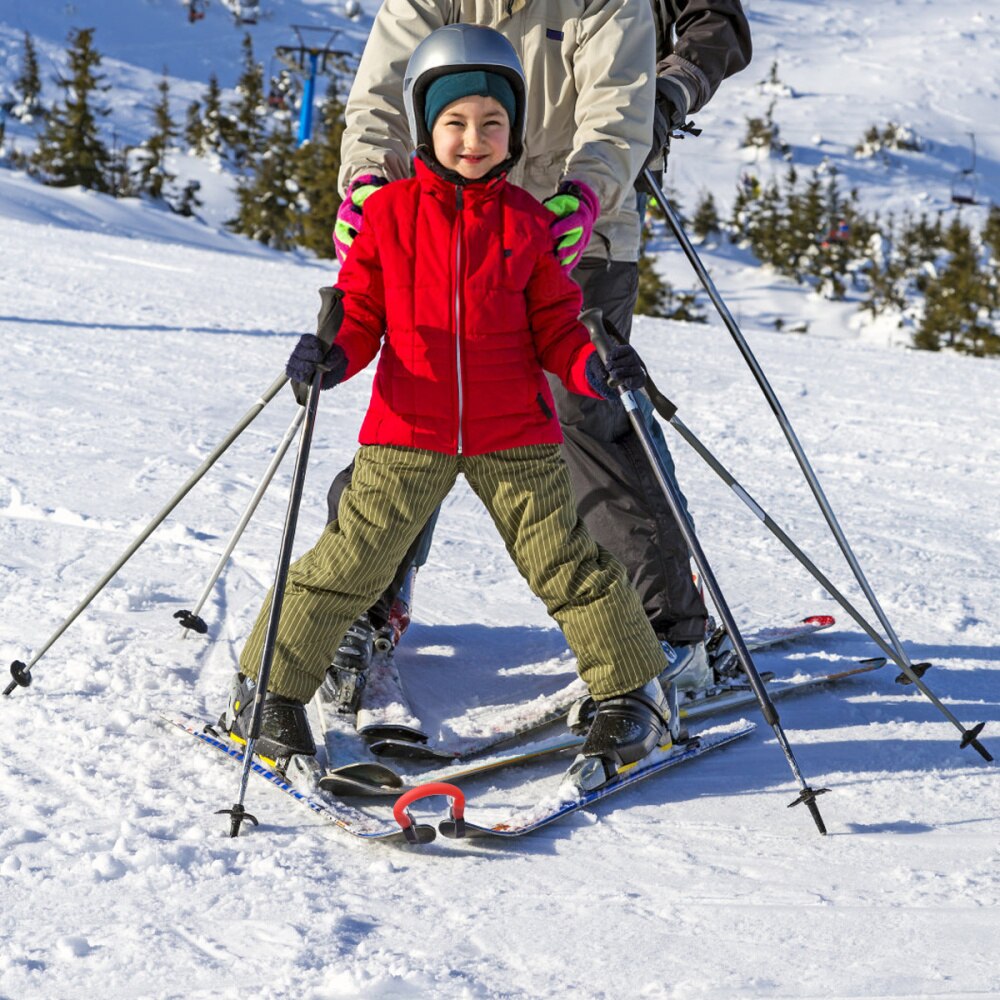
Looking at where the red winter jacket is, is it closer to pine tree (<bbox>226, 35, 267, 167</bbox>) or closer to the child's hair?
the child's hair

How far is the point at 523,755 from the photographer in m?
2.73

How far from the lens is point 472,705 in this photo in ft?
10.3

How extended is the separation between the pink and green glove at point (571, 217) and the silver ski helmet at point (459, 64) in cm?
13

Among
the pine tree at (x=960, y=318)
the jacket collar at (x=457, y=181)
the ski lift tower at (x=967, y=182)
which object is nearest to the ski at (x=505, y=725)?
the jacket collar at (x=457, y=181)

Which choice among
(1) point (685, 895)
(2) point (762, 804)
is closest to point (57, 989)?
(1) point (685, 895)

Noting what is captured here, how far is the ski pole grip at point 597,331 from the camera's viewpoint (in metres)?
2.50

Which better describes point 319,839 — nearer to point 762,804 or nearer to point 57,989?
point 57,989

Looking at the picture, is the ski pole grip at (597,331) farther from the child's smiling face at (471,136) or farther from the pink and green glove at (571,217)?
the child's smiling face at (471,136)

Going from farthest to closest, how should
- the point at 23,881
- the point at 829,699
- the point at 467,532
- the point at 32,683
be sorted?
the point at 467,532, the point at 829,699, the point at 32,683, the point at 23,881

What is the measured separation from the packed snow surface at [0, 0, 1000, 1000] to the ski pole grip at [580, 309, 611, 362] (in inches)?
36.3

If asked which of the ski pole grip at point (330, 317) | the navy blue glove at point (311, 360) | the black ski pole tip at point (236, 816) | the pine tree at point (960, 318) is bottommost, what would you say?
the pine tree at point (960, 318)

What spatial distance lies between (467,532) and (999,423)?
446 centimetres

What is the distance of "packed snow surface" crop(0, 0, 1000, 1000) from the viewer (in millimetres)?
1890

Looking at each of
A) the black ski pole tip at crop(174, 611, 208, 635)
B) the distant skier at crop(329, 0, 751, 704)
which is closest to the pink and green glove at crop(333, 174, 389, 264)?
the distant skier at crop(329, 0, 751, 704)
